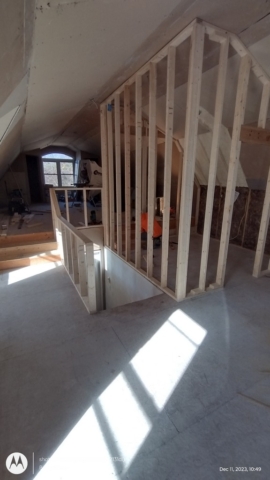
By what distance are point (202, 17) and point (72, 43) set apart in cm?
108

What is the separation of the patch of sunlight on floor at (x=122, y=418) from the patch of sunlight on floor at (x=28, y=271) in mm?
2376

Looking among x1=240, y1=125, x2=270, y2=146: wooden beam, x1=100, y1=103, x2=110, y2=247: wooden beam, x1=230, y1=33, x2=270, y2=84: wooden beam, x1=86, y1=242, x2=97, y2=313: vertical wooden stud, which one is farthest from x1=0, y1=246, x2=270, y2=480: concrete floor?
x1=230, y1=33, x2=270, y2=84: wooden beam

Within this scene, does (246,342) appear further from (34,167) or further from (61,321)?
(34,167)

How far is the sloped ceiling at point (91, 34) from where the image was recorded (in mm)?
1379

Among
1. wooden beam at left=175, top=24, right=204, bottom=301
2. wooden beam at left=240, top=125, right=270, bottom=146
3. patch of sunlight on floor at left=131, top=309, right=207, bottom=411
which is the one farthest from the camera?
wooden beam at left=240, top=125, right=270, bottom=146

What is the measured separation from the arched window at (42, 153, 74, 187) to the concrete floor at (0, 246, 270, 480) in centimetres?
886


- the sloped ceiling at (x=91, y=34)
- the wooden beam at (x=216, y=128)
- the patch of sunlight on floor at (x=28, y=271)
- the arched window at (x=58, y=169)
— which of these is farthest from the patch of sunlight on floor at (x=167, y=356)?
the arched window at (x=58, y=169)

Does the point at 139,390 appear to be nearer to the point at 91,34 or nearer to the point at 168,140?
the point at 168,140

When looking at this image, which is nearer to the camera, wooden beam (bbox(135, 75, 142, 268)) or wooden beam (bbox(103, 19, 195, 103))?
wooden beam (bbox(103, 19, 195, 103))

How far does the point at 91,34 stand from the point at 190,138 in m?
1.11

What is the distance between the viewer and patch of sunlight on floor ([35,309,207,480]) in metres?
1.08

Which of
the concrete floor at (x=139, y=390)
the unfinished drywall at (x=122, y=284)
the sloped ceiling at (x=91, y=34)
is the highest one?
the sloped ceiling at (x=91, y=34)

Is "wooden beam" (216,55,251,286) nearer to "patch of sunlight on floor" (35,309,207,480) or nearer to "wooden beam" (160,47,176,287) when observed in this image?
"wooden beam" (160,47,176,287)

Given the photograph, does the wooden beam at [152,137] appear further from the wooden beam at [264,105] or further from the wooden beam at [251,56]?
the wooden beam at [264,105]
